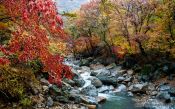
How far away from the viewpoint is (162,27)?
31906 mm

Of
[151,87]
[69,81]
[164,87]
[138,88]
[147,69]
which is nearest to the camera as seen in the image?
[69,81]

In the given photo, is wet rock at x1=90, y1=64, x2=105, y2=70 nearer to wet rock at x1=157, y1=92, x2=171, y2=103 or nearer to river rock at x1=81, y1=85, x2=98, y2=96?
river rock at x1=81, y1=85, x2=98, y2=96

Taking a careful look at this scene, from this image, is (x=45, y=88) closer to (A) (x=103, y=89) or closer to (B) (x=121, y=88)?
(A) (x=103, y=89)

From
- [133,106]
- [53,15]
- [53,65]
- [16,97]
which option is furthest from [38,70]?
[53,15]

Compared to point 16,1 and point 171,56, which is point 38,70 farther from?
point 171,56

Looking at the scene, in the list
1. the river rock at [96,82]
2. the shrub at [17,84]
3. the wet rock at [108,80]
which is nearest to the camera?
the shrub at [17,84]

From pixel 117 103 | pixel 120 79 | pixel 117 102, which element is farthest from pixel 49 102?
pixel 120 79

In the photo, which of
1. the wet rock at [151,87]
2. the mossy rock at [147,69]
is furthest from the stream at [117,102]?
the mossy rock at [147,69]

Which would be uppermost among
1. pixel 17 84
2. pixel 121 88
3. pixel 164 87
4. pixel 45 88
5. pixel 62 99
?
pixel 17 84

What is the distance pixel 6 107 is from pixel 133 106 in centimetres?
1009

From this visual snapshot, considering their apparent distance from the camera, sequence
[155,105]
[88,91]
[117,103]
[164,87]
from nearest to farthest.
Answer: [155,105]
[117,103]
[88,91]
[164,87]

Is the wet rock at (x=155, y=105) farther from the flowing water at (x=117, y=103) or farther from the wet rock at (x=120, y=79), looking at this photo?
the wet rock at (x=120, y=79)

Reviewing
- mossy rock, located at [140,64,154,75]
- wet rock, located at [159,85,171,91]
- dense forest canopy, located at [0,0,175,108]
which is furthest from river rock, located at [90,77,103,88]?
wet rock, located at [159,85,171,91]

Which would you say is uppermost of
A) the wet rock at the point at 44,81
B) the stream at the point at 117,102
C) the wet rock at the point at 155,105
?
the wet rock at the point at 44,81
